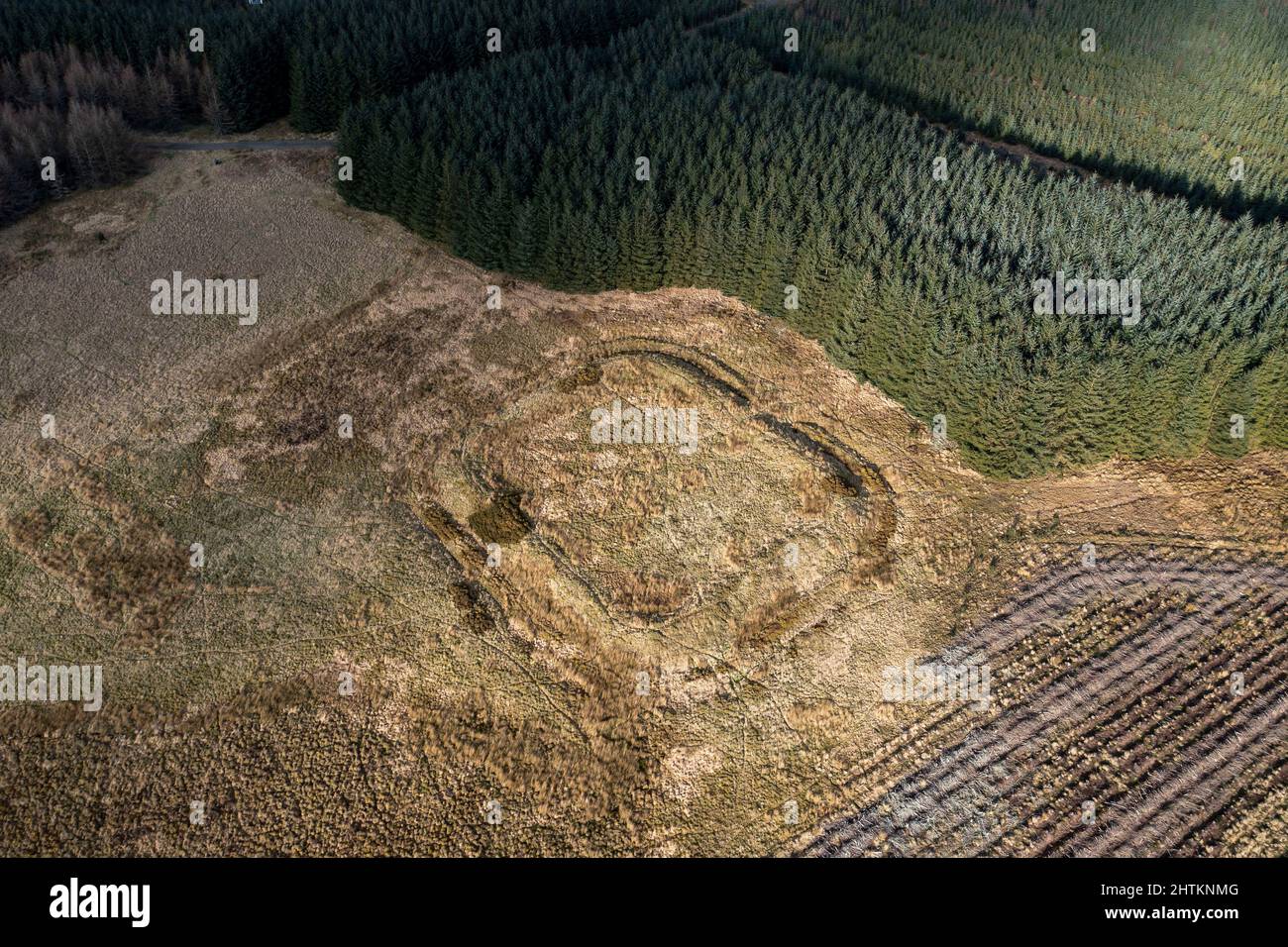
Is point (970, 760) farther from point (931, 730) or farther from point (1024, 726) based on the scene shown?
point (1024, 726)

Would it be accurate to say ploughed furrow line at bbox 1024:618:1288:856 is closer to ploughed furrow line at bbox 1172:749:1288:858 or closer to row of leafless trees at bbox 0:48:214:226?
ploughed furrow line at bbox 1172:749:1288:858

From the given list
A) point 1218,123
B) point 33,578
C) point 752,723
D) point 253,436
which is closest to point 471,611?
point 752,723

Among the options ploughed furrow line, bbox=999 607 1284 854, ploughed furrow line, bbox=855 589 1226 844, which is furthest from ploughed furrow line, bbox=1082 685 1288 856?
ploughed furrow line, bbox=855 589 1226 844

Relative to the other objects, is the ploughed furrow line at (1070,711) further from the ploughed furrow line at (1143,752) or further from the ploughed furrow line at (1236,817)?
the ploughed furrow line at (1236,817)

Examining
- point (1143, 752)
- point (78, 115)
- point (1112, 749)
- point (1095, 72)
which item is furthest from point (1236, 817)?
point (78, 115)

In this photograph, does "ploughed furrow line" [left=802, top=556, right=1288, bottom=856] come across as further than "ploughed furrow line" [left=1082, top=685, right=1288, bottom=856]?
Yes

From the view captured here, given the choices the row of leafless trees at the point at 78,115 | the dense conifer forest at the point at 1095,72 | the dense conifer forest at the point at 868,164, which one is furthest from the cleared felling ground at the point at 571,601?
the dense conifer forest at the point at 1095,72

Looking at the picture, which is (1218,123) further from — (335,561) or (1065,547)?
(335,561)
